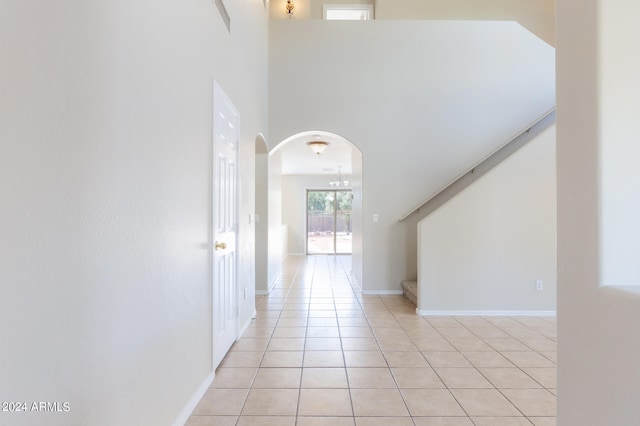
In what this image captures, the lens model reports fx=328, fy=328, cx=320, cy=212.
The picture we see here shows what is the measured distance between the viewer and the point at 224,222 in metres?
2.80

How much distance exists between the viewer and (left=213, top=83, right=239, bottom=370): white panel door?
2514 mm

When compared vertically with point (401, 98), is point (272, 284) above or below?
below

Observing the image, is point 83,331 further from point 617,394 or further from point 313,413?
point 617,394

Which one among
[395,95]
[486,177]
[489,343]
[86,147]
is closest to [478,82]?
[395,95]

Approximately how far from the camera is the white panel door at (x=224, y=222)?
2514 mm

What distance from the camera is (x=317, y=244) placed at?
36.1ft

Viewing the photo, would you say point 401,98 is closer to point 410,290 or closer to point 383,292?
point 410,290

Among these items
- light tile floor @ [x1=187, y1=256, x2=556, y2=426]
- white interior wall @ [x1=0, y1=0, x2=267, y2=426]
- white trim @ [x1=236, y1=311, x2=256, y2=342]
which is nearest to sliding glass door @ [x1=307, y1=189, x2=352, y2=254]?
light tile floor @ [x1=187, y1=256, x2=556, y2=426]

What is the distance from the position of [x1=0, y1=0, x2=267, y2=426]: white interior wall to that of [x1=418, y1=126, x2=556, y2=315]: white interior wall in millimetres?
2943

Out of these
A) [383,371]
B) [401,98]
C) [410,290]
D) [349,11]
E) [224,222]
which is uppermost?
[349,11]

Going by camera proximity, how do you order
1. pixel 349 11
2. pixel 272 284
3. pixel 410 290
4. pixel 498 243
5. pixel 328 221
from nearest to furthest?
pixel 498 243, pixel 410 290, pixel 272 284, pixel 349 11, pixel 328 221

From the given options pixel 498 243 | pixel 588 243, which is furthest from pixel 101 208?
pixel 498 243

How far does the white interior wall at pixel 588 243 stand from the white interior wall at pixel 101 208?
171 centimetres

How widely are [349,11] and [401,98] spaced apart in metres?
2.61
